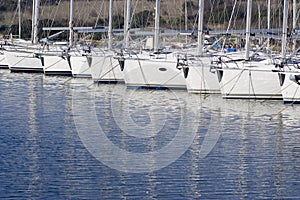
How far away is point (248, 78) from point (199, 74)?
3.33m

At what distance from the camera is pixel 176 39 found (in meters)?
59.8

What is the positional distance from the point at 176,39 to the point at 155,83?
990cm

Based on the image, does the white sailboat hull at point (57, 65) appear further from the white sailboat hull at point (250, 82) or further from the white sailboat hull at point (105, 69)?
the white sailboat hull at point (250, 82)

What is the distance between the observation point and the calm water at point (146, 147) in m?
24.6

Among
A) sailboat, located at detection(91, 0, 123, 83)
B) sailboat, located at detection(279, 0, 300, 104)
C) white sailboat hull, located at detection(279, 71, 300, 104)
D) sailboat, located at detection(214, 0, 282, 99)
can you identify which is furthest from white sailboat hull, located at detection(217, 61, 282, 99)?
sailboat, located at detection(91, 0, 123, 83)

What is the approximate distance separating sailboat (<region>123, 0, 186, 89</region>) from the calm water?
54.0 inches

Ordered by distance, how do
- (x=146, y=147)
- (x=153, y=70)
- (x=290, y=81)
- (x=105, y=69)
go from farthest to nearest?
1. (x=105, y=69)
2. (x=153, y=70)
3. (x=290, y=81)
4. (x=146, y=147)

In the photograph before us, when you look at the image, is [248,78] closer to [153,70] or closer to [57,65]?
[153,70]

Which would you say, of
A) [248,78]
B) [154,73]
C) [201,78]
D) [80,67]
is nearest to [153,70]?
[154,73]

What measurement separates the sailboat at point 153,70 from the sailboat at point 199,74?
1.17 m

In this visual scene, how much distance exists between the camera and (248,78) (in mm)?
44500

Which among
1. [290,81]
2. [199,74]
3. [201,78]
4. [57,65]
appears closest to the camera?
[290,81]

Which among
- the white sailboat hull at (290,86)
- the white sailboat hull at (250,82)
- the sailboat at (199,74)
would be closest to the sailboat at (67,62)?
the sailboat at (199,74)

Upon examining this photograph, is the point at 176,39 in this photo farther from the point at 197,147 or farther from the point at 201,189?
the point at 201,189
